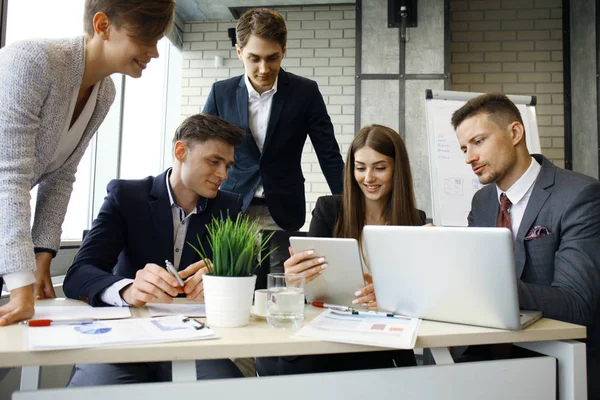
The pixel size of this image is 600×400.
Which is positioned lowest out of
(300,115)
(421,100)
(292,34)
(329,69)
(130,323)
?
(130,323)

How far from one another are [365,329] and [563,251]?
657mm

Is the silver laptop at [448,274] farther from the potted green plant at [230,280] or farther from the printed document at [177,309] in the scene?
the printed document at [177,309]

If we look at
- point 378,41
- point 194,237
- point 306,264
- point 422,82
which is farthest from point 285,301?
point 378,41

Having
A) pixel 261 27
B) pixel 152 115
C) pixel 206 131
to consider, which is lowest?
pixel 206 131

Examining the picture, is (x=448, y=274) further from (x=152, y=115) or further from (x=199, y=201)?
(x=152, y=115)

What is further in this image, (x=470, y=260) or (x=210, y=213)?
(x=210, y=213)

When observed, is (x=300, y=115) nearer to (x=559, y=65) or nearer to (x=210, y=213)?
(x=210, y=213)

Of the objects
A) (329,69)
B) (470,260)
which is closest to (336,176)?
(470,260)

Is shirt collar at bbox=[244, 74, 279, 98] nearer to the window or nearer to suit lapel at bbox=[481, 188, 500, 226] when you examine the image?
suit lapel at bbox=[481, 188, 500, 226]

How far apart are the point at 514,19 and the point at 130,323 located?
15.0ft

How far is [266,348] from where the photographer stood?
0.89 m

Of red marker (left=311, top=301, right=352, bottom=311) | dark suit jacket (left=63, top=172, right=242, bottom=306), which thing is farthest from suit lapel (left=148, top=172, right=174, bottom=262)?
red marker (left=311, top=301, right=352, bottom=311)

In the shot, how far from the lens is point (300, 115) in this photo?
229cm

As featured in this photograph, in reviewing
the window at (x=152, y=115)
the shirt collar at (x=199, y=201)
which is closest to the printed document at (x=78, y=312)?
the shirt collar at (x=199, y=201)
